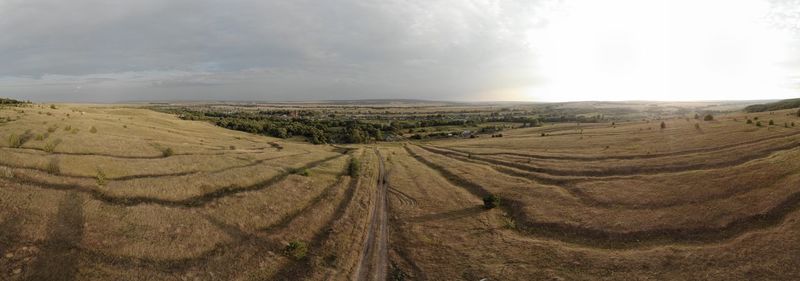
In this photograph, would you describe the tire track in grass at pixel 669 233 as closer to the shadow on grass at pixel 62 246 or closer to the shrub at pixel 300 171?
the shrub at pixel 300 171

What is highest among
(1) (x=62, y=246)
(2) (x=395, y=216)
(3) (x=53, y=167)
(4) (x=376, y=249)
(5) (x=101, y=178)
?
(3) (x=53, y=167)

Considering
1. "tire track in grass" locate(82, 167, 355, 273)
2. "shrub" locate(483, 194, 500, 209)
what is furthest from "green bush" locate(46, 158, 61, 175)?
"shrub" locate(483, 194, 500, 209)

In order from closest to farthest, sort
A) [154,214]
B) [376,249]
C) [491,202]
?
1. [376,249]
2. [154,214]
3. [491,202]

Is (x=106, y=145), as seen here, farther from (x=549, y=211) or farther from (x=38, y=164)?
(x=549, y=211)

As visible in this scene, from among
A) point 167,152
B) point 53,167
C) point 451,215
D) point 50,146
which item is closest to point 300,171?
point 167,152

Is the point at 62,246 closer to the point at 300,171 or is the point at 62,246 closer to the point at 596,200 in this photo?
the point at 300,171

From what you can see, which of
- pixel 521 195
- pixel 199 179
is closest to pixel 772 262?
A: pixel 521 195

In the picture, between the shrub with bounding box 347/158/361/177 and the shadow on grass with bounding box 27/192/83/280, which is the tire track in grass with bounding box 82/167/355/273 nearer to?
the shadow on grass with bounding box 27/192/83/280
